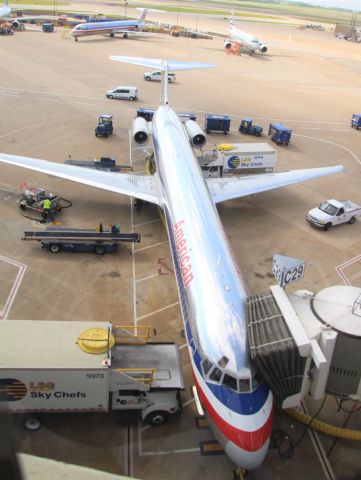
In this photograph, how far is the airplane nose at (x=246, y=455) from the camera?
11.5m

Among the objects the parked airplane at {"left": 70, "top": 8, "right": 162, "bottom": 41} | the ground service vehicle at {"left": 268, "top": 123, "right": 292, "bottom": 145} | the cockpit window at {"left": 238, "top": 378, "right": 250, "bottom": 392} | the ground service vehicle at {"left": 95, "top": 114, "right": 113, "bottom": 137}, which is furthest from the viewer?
the parked airplane at {"left": 70, "top": 8, "right": 162, "bottom": 41}

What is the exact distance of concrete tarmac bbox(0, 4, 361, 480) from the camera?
13266mm

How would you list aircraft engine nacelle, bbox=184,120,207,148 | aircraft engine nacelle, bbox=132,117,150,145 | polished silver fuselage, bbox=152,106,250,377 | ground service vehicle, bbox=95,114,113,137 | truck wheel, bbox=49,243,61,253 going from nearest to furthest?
polished silver fuselage, bbox=152,106,250,377
truck wheel, bbox=49,243,61,253
aircraft engine nacelle, bbox=132,117,150,145
aircraft engine nacelle, bbox=184,120,207,148
ground service vehicle, bbox=95,114,113,137

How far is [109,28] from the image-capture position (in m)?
88.9

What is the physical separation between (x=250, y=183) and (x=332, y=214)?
16.8ft

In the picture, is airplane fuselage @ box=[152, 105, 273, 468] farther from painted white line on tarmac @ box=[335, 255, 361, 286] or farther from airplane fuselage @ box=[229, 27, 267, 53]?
airplane fuselage @ box=[229, 27, 267, 53]

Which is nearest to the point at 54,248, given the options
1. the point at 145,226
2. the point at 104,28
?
the point at 145,226

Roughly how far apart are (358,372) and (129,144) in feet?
96.0

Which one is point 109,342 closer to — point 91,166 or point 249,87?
point 91,166

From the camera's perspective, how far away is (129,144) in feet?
123

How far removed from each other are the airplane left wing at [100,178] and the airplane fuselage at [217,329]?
655 centimetres

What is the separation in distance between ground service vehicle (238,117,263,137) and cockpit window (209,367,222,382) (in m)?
32.7

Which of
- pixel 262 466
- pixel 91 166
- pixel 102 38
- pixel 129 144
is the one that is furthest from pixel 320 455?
pixel 102 38

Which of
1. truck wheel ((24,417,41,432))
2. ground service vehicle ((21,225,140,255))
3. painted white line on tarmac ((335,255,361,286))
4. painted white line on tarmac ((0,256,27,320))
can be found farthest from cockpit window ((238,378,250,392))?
ground service vehicle ((21,225,140,255))
